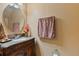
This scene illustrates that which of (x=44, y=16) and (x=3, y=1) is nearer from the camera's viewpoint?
(x=3, y=1)

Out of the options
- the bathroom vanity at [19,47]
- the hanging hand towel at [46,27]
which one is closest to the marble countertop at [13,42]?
the bathroom vanity at [19,47]

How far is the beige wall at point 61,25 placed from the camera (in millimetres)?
970

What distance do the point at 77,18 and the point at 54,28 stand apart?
19 centimetres

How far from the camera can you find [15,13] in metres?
1.00

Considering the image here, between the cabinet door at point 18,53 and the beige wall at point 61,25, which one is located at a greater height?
the beige wall at point 61,25

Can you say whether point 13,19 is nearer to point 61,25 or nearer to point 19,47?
point 19,47

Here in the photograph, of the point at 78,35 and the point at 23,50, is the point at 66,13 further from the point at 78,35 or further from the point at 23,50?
the point at 23,50

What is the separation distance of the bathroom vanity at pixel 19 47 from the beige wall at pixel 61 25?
0.19ft

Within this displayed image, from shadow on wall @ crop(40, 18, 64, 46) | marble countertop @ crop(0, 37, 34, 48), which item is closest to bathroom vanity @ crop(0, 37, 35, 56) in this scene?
marble countertop @ crop(0, 37, 34, 48)

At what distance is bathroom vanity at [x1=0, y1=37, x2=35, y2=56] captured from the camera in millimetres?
881

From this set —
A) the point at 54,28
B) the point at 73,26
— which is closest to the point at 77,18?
the point at 73,26

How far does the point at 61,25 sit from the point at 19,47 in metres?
0.37

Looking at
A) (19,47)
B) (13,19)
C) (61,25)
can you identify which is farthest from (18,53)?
(61,25)

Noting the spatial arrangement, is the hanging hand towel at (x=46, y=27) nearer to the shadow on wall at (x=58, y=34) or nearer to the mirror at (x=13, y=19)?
the shadow on wall at (x=58, y=34)
